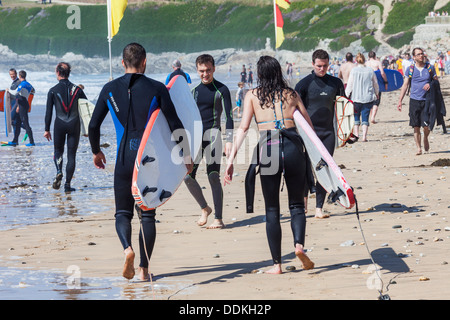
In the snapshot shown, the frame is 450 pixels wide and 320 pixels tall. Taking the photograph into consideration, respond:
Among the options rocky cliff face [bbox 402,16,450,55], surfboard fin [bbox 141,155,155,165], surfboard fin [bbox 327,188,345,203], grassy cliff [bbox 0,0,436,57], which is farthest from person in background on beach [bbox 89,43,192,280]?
grassy cliff [bbox 0,0,436,57]

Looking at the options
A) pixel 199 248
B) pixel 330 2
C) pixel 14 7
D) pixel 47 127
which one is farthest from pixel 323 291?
pixel 14 7

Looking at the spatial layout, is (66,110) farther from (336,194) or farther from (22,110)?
(22,110)

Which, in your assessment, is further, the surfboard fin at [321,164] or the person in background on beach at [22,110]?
the person in background on beach at [22,110]

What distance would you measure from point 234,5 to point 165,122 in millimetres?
137558

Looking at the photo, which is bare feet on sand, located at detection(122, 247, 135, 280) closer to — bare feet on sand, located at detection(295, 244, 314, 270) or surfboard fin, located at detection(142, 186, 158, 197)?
surfboard fin, located at detection(142, 186, 158, 197)

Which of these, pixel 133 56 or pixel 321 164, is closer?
pixel 133 56

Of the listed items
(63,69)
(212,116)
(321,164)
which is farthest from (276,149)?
(63,69)

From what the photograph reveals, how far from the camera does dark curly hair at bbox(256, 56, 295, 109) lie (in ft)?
19.6

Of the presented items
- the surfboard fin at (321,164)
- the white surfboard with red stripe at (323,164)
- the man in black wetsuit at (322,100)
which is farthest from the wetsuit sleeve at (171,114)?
the man in black wetsuit at (322,100)

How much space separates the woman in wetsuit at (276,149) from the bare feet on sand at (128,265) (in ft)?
3.10

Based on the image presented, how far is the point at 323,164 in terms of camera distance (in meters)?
6.07

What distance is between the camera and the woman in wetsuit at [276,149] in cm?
592

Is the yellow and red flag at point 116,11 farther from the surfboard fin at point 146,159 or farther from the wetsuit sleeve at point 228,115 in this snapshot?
the surfboard fin at point 146,159

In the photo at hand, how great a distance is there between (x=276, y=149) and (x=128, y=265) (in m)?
1.43
